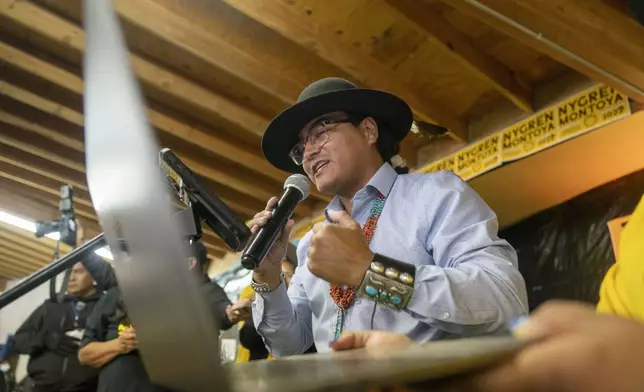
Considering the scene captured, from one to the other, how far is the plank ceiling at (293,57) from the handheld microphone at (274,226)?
87cm

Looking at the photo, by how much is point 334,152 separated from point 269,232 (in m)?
0.41

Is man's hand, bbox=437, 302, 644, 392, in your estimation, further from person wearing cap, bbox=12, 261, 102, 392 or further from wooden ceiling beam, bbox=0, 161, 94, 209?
wooden ceiling beam, bbox=0, 161, 94, 209

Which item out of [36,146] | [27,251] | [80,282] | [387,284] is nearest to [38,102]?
[36,146]


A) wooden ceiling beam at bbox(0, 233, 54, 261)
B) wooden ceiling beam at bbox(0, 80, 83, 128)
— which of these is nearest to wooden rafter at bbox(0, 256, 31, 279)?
wooden ceiling beam at bbox(0, 233, 54, 261)

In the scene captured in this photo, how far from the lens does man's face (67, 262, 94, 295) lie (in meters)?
3.30

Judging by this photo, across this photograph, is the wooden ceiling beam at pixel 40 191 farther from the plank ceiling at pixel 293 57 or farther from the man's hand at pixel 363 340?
the man's hand at pixel 363 340

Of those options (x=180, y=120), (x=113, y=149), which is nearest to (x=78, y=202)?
(x=180, y=120)

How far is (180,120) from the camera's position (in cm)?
399

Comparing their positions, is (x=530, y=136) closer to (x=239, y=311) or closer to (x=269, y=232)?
(x=239, y=311)

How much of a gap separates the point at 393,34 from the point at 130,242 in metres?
2.86

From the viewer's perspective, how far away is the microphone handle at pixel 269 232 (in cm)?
110

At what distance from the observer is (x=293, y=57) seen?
323 centimetres

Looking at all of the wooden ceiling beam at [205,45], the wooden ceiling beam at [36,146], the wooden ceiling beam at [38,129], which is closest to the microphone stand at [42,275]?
the wooden ceiling beam at [205,45]

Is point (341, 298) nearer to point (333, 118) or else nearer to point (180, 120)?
point (333, 118)
